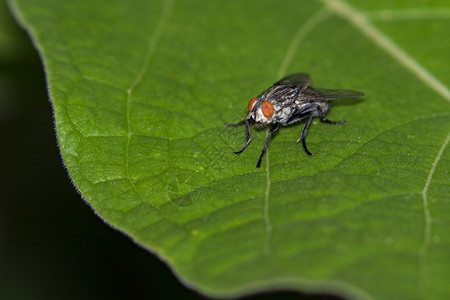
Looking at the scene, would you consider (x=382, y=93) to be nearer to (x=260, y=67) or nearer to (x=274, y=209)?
(x=260, y=67)

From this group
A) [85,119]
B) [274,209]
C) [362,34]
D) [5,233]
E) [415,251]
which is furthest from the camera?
[5,233]

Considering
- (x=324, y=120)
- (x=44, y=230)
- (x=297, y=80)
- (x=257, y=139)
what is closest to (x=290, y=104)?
(x=297, y=80)

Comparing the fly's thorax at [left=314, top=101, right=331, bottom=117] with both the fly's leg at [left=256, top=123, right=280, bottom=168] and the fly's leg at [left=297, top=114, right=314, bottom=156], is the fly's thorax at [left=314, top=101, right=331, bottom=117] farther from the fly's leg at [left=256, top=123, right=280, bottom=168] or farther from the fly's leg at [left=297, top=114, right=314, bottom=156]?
the fly's leg at [left=256, top=123, right=280, bottom=168]

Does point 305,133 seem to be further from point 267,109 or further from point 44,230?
point 44,230

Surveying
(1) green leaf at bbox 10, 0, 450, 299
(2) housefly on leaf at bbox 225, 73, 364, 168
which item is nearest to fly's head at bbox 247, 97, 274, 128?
(2) housefly on leaf at bbox 225, 73, 364, 168

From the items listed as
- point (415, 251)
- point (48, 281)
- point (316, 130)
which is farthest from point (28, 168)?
point (415, 251)

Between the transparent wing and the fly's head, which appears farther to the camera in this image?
the transparent wing

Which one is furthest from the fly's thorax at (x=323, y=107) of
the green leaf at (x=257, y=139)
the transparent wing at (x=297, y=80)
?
the transparent wing at (x=297, y=80)
